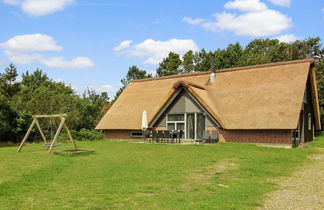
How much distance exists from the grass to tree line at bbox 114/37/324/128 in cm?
2507

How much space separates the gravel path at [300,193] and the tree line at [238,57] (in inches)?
986

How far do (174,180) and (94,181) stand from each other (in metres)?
2.22

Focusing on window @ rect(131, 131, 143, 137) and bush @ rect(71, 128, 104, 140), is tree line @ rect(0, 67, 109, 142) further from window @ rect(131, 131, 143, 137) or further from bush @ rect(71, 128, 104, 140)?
window @ rect(131, 131, 143, 137)

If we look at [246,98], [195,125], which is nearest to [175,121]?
[195,125]

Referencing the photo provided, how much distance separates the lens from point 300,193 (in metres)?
7.78

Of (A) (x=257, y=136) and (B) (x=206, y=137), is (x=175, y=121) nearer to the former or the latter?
(B) (x=206, y=137)

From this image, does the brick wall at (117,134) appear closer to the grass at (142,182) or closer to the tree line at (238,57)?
the grass at (142,182)

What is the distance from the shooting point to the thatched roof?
19328 mm

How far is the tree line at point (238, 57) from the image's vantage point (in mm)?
37406

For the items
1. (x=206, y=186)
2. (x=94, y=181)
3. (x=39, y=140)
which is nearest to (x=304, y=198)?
(x=206, y=186)

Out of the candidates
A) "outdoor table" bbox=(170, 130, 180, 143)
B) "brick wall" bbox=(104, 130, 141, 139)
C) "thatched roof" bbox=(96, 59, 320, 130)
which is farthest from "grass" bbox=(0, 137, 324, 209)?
"brick wall" bbox=(104, 130, 141, 139)

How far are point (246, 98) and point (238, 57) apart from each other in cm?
3131

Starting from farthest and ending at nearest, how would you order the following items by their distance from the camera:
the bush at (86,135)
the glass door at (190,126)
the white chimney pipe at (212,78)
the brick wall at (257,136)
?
the bush at (86,135) < the white chimney pipe at (212,78) < the glass door at (190,126) < the brick wall at (257,136)

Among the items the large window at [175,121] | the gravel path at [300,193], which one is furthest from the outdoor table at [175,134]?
the gravel path at [300,193]
